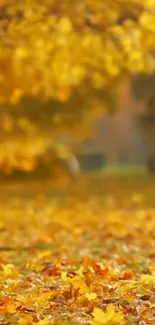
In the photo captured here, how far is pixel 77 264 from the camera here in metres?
9.04

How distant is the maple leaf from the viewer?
5.92 m

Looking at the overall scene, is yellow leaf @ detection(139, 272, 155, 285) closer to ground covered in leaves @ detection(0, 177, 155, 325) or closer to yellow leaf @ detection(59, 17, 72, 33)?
ground covered in leaves @ detection(0, 177, 155, 325)

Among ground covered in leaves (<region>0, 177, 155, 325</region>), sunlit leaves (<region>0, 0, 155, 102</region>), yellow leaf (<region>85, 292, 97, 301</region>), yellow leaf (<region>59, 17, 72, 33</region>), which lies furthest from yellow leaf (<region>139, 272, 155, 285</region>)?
yellow leaf (<region>59, 17, 72, 33</region>)

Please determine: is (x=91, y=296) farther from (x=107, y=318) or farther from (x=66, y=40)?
(x=66, y=40)

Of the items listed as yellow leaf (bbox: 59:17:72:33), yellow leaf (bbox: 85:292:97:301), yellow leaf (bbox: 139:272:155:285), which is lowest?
yellow leaf (bbox: 85:292:97:301)

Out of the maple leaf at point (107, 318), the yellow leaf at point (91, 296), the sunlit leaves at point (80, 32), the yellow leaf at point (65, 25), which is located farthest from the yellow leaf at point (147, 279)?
the yellow leaf at point (65, 25)

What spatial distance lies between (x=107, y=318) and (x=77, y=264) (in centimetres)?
312

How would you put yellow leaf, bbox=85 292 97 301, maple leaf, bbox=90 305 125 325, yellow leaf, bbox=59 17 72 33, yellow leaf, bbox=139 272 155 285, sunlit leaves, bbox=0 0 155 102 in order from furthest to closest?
yellow leaf, bbox=59 17 72 33, sunlit leaves, bbox=0 0 155 102, yellow leaf, bbox=139 272 155 285, yellow leaf, bbox=85 292 97 301, maple leaf, bbox=90 305 125 325

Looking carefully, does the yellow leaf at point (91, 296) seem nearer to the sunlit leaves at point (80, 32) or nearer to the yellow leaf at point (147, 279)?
the yellow leaf at point (147, 279)

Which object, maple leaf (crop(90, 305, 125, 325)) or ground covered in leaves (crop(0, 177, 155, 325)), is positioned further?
ground covered in leaves (crop(0, 177, 155, 325))

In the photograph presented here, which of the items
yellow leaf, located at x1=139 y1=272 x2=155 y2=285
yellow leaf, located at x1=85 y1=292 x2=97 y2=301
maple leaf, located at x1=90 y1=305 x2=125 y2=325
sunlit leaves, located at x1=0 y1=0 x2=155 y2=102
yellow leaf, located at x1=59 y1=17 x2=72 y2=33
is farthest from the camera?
yellow leaf, located at x1=59 y1=17 x2=72 y2=33

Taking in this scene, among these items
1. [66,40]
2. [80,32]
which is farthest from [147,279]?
[66,40]

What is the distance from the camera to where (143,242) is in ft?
38.1

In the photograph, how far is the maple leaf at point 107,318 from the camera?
233 inches
